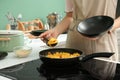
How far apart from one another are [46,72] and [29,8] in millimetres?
2704

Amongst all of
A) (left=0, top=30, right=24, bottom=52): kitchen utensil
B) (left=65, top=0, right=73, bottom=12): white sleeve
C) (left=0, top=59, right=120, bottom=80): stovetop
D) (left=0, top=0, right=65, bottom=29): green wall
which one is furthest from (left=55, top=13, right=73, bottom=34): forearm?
(left=0, top=0, right=65, bottom=29): green wall

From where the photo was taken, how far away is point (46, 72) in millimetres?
918

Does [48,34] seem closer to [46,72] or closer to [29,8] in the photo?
[46,72]

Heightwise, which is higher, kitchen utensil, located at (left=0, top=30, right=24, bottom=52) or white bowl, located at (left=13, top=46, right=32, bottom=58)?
kitchen utensil, located at (left=0, top=30, right=24, bottom=52)

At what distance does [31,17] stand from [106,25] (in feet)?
8.43

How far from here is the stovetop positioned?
855 millimetres

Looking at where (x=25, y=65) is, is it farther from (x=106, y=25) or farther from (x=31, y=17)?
(x=31, y=17)

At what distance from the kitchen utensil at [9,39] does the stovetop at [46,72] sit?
0.86 ft

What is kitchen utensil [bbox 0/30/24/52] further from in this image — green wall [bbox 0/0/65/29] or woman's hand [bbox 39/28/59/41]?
green wall [bbox 0/0/65/29]

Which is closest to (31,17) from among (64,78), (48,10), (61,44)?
(48,10)

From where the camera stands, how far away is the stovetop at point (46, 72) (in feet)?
2.81

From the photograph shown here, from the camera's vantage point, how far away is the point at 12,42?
126 centimetres

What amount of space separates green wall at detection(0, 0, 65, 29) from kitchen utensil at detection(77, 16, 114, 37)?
2.19 meters

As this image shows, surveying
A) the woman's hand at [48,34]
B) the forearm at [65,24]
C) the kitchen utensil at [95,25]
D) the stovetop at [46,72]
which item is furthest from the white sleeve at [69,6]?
the stovetop at [46,72]
